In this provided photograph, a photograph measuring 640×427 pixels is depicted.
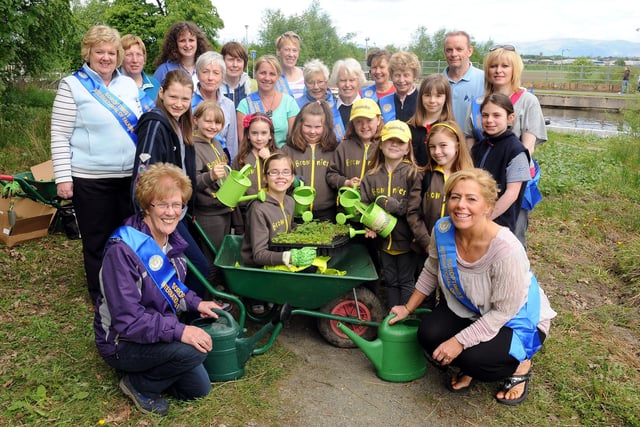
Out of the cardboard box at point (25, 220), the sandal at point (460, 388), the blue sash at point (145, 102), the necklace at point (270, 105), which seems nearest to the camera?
the sandal at point (460, 388)

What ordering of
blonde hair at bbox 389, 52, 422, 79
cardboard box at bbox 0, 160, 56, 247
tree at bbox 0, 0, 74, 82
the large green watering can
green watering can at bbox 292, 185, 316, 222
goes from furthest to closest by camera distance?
tree at bbox 0, 0, 74, 82 < cardboard box at bbox 0, 160, 56, 247 < blonde hair at bbox 389, 52, 422, 79 < green watering can at bbox 292, 185, 316, 222 < the large green watering can

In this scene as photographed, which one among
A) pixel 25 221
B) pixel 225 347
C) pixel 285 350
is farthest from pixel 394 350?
pixel 25 221

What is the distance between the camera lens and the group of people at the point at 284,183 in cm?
251

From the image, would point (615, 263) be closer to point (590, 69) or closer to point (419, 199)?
point (419, 199)

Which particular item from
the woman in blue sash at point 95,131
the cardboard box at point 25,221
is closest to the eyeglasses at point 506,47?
the woman in blue sash at point 95,131

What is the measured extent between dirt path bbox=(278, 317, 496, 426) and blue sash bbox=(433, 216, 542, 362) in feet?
1.22

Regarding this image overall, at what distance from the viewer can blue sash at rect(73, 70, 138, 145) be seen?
318 centimetres

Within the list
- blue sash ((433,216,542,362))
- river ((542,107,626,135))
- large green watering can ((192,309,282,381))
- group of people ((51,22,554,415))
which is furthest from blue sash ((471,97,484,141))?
river ((542,107,626,135))

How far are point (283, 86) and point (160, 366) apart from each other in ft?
9.52

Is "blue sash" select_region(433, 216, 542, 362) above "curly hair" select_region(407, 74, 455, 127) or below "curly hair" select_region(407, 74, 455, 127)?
below

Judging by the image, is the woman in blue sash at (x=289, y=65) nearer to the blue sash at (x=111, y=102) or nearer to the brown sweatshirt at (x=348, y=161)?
the brown sweatshirt at (x=348, y=161)

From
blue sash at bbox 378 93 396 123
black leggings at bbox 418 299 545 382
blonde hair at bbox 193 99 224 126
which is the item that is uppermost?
blonde hair at bbox 193 99 224 126

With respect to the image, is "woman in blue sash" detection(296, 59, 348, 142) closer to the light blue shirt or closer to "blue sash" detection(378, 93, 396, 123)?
"blue sash" detection(378, 93, 396, 123)

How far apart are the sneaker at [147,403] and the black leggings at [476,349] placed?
4.49ft
